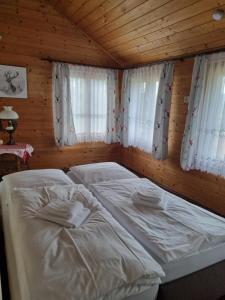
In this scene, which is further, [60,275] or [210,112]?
[210,112]

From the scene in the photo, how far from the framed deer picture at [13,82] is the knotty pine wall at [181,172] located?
224 centimetres

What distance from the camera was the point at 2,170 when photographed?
10.1 ft

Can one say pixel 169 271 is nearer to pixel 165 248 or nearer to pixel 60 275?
pixel 165 248

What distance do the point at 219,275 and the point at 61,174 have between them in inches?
63.0

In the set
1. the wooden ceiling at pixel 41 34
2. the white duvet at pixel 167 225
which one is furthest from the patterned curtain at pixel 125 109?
the white duvet at pixel 167 225

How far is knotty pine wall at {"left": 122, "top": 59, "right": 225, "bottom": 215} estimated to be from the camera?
8.93 ft

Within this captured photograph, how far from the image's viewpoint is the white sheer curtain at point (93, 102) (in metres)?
3.72

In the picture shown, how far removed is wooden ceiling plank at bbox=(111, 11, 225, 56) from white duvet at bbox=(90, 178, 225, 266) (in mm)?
1727

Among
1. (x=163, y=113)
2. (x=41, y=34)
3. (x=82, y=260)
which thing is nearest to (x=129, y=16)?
(x=163, y=113)

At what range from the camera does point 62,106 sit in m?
3.60

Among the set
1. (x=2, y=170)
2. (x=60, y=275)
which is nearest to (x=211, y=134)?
(x=60, y=275)

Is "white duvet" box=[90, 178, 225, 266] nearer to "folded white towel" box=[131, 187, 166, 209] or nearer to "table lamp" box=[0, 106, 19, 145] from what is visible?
"folded white towel" box=[131, 187, 166, 209]

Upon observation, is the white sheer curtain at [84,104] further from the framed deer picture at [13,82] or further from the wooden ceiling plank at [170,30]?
the wooden ceiling plank at [170,30]

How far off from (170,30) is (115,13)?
74cm
